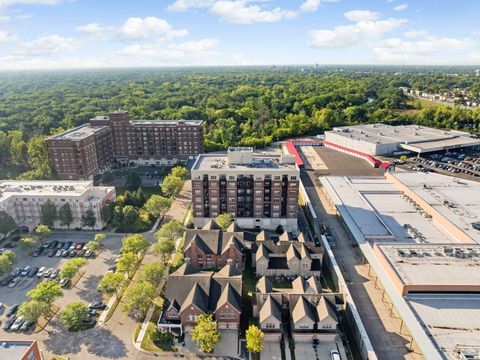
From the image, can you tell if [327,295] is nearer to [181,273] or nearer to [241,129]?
[181,273]

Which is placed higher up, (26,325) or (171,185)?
(171,185)

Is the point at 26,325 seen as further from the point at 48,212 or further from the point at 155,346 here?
the point at 48,212

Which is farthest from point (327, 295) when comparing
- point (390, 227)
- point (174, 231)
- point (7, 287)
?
point (7, 287)

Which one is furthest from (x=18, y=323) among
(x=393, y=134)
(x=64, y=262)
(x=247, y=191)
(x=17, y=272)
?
(x=393, y=134)

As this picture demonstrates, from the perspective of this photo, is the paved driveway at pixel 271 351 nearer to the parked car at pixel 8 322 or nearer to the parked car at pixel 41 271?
the parked car at pixel 8 322

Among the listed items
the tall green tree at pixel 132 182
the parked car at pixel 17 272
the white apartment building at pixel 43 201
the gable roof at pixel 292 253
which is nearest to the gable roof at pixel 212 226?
the gable roof at pixel 292 253

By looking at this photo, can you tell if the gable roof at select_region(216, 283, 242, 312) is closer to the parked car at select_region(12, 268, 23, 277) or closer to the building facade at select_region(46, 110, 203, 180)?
the parked car at select_region(12, 268, 23, 277)
